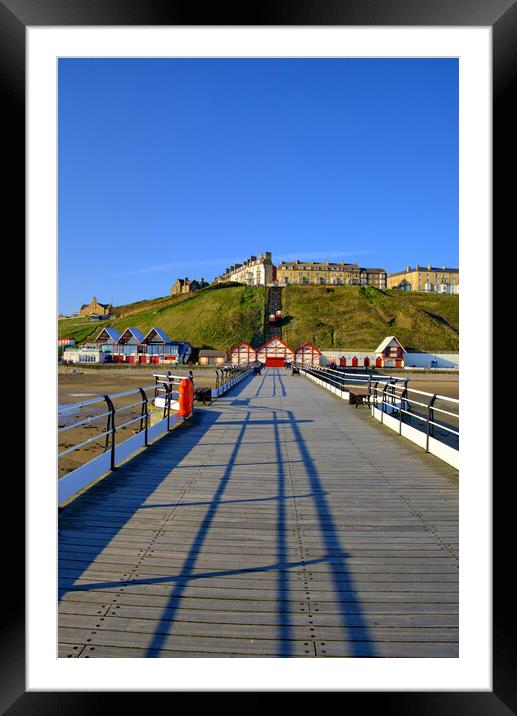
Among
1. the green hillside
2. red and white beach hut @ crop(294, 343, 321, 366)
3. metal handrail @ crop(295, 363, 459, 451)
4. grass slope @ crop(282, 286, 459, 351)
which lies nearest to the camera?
metal handrail @ crop(295, 363, 459, 451)

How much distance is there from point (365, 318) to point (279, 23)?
11236 centimetres

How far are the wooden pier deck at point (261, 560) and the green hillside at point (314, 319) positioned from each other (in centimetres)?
9046

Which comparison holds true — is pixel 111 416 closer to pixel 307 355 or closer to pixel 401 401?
pixel 401 401

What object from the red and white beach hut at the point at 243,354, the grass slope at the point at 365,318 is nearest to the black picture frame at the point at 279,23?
the red and white beach hut at the point at 243,354

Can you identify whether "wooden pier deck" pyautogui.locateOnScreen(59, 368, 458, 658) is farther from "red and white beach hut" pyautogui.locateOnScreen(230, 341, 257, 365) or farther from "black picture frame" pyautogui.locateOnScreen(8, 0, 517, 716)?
"red and white beach hut" pyautogui.locateOnScreen(230, 341, 257, 365)

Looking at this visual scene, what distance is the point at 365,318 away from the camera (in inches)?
4370

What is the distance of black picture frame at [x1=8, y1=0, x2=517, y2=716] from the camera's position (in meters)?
2.05

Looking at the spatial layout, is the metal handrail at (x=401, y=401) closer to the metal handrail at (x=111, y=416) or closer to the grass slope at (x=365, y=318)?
the metal handrail at (x=111, y=416)

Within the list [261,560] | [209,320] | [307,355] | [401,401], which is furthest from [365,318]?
[261,560]

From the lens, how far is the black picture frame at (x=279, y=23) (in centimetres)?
205

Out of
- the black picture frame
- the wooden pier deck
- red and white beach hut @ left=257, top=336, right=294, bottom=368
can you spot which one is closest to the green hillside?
red and white beach hut @ left=257, top=336, right=294, bottom=368
